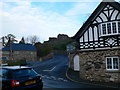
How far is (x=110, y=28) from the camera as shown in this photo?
43.4ft

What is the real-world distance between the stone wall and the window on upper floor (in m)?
1.60

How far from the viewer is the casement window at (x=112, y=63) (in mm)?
12607

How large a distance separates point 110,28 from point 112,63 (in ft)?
9.77

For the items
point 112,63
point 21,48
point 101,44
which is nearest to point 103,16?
point 101,44

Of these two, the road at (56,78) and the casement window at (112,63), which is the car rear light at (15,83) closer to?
the road at (56,78)

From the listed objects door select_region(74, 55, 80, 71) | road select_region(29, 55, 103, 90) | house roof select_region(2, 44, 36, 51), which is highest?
house roof select_region(2, 44, 36, 51)

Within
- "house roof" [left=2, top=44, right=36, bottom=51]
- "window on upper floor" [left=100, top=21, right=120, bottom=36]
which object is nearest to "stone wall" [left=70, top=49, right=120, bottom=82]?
"window on upper floor" [left=100, top=21, right=120, bottom=36]

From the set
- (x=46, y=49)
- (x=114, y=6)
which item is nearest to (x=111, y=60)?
(x=114, y=6)

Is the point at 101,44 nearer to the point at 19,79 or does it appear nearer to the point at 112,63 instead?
the point at 112,63

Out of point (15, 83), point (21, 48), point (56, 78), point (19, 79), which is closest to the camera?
point (15, 83)

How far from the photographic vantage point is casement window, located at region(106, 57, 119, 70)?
12.6 metres

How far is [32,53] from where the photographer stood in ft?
A: 177

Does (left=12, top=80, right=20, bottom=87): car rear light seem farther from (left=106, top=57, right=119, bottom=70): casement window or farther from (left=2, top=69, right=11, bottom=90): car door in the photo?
(left=106, top=57, right=119, bottom=70): casement window

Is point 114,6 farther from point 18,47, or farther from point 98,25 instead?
point 18,47
